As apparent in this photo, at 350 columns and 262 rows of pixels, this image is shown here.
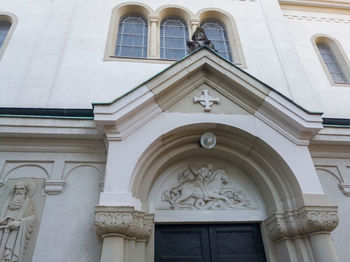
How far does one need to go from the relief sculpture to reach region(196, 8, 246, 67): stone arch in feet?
11.2

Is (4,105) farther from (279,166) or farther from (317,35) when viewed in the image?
(317,35)

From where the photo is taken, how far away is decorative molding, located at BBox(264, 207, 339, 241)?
4.23 m

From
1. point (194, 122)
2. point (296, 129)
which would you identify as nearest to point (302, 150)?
point (296, 129)

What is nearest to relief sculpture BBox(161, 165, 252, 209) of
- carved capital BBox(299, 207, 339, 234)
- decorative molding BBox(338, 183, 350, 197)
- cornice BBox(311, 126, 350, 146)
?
carved capital BBox(299, 207, 339, 234)

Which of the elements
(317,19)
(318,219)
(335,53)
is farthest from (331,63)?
(318,219)

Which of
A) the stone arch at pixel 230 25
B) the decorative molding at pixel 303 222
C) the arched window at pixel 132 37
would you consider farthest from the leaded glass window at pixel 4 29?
the decorative molding at pixel 303 222

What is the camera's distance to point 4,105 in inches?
229

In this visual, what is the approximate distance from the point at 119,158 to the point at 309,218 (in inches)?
123

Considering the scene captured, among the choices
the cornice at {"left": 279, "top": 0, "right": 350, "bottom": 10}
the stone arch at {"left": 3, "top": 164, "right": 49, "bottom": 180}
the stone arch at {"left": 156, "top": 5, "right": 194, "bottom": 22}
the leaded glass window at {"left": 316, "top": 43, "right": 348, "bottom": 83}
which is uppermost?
the cornice at {"left": 279, "top": 0, "right": 350, "bottom": 10}

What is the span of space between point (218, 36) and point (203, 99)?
3835 millimetres

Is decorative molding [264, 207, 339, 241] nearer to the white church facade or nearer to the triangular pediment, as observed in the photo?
the white church facade

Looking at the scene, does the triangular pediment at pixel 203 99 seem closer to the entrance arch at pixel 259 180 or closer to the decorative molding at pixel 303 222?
the entrance arch at pixel 259 180

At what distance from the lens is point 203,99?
5.28 m

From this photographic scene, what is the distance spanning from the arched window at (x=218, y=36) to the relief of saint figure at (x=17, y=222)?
5936 millimetres
